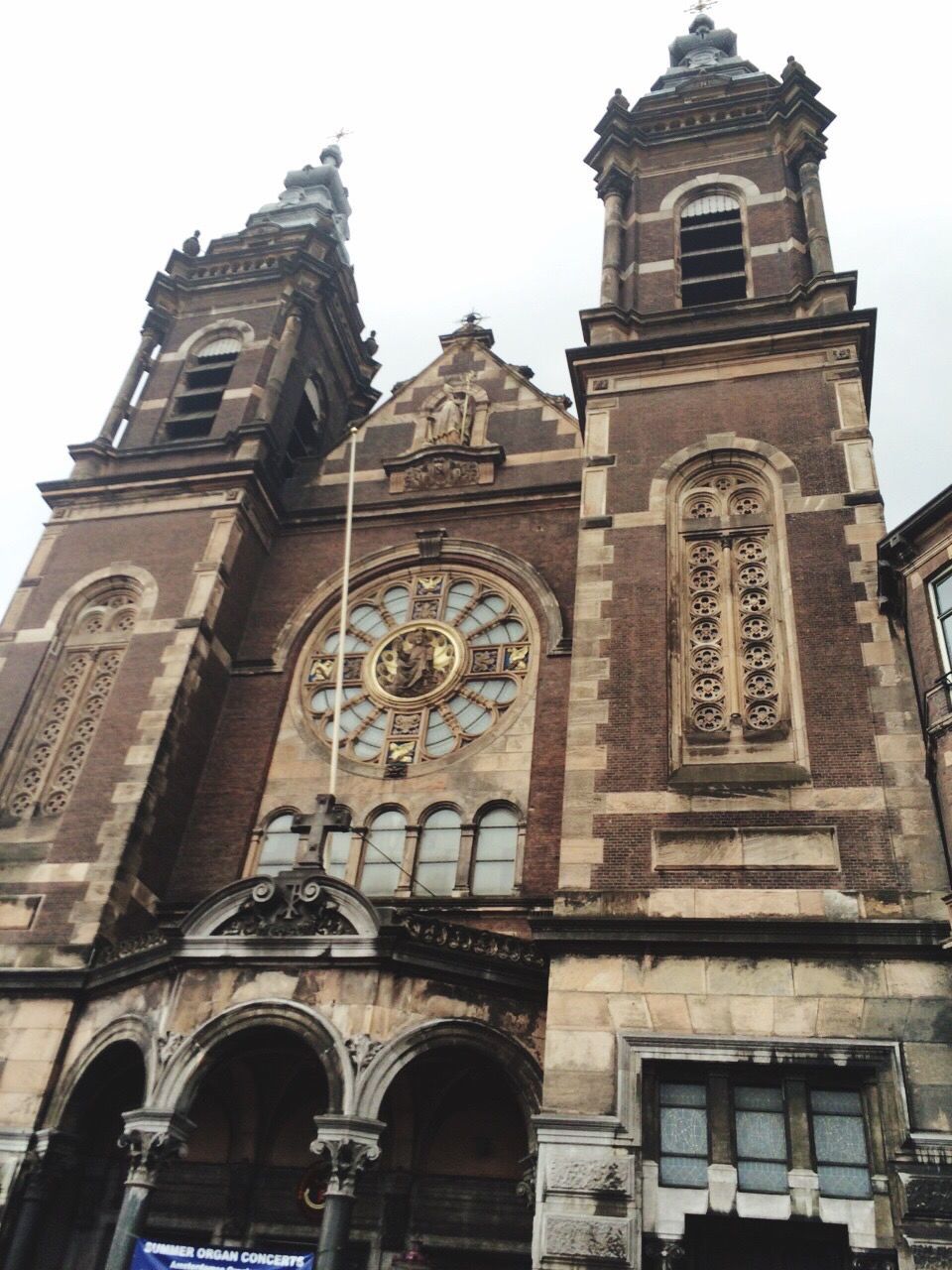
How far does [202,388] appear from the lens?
26.5m

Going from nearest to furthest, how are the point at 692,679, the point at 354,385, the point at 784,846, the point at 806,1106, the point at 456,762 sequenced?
the point at 806,1106
the point at 784,846
the point at 692,679
the point at 456,762
the point at 354,385

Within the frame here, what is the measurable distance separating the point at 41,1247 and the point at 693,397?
1600cm

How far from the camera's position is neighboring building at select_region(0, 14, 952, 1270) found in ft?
39.5

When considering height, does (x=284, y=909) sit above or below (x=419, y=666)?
below

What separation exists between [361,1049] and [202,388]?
18036mm

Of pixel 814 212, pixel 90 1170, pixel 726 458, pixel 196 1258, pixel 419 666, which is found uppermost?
pixel 814 212

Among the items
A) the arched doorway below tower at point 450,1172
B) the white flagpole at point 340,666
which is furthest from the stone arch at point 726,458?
the arched doorway below tower at point 450,1172

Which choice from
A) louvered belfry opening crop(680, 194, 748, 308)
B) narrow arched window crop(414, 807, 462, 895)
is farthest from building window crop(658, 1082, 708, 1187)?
louvered belfry opening crop(680, 194, 748, 308)

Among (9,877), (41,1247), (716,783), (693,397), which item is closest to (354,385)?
(693,397)

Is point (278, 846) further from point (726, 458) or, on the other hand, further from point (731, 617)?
point (726, 458)

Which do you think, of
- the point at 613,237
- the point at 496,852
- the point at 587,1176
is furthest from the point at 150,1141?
the point at 613,237

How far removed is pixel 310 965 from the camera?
13.5 meters

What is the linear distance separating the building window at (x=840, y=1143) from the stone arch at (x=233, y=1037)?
5150 millimetres

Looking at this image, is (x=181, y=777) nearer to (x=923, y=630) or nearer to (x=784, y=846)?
(x=784, y=846)
